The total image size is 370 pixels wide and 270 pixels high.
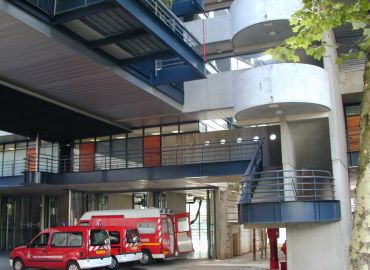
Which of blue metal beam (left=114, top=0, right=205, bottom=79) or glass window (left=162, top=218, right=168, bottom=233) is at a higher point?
blue metal beam (left=114, top=0, right=205, bottom=79)

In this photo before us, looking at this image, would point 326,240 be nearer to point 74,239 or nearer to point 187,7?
point 74,239

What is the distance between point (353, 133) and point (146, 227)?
10325 mm

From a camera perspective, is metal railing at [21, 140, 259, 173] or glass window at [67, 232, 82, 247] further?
metal railing at [21, 140, 259, 173]

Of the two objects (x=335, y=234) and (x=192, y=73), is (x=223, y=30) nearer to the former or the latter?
(x=192, y=73)

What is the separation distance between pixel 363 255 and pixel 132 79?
14030 mm

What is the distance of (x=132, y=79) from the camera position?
1942 cm

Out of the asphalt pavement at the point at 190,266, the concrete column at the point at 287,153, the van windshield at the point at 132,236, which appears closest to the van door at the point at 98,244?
the van windshield at the point at 132,236

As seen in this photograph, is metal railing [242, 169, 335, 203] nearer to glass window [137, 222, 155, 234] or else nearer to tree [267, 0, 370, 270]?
tree [267, 0, 370, 270]

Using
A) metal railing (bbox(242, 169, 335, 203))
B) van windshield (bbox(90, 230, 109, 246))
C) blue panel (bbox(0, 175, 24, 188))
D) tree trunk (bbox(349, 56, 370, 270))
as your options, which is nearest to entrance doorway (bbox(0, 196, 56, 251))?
blue panel (bbox(0, 175, 24, 188))

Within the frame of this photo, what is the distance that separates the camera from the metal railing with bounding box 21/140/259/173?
23375 mm

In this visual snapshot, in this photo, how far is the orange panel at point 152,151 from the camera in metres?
25.5

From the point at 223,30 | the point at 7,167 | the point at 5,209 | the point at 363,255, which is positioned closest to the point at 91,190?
the point at 7,167

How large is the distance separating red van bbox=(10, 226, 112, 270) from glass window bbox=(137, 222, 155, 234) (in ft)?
11.1

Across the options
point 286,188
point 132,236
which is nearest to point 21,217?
point 132,236
